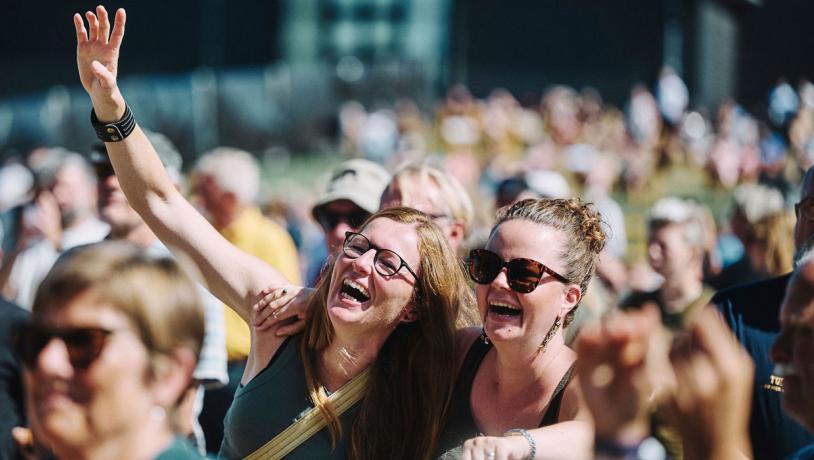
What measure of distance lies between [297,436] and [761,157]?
13.1 meters

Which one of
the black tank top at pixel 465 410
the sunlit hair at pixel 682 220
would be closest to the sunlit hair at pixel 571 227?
the black tank top at pixel 465 410

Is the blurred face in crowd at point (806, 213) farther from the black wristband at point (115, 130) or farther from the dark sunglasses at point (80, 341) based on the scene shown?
the dark sunglasses at point (80, 341)

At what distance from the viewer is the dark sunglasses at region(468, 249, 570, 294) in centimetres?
290

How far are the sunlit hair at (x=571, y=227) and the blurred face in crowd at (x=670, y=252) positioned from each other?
2202mm

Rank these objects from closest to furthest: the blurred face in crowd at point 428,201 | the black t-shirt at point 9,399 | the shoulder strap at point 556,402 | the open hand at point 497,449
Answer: the open hand at point 497,449, the shoulder strap at point 556,402, the black t-shirt at point 9,399, the blurred face in crowd at point 428,201

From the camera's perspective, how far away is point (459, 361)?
3080mm

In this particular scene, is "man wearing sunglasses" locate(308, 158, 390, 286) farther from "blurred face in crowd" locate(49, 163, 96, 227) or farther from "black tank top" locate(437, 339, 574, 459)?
"blurred face in crowd" locate(49, 163, 96, 227)

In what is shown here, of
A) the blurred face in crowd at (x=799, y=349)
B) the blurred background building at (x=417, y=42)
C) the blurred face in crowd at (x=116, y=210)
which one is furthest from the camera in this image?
the blurred background building at (x=417, y=42)

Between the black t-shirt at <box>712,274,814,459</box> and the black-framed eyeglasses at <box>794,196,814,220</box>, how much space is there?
0.91 ft

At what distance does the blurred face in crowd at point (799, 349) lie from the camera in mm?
1966

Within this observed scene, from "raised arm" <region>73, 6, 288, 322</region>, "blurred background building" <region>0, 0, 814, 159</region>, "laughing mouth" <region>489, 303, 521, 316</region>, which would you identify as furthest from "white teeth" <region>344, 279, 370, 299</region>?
"blurred background building" <region>0, 0, 814, 159</region>

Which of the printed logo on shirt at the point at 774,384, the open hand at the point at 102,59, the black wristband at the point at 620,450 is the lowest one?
the printed logo on shirt at the point at 774,384

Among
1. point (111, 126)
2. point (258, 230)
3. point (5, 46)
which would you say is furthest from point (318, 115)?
point (111, 126)

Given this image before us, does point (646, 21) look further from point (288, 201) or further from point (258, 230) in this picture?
point (258, 230)
